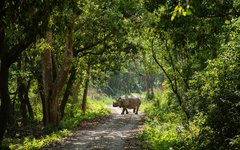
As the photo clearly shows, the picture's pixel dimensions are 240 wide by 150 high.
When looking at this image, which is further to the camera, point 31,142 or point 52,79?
point 52,79

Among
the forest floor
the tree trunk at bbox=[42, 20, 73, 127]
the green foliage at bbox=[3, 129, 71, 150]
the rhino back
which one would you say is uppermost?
the tree trunk at bbox=[42, 20, 73, 127]

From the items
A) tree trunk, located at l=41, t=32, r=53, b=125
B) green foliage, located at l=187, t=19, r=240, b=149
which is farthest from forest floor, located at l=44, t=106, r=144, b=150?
green foliage, located at l=187, t=19, r=240, b=149

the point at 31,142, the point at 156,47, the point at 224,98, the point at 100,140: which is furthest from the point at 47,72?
the point at 224,98

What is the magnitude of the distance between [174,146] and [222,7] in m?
4.46

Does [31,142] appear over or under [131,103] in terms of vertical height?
under

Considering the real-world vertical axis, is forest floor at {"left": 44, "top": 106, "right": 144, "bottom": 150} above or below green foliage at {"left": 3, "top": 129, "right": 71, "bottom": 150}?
below

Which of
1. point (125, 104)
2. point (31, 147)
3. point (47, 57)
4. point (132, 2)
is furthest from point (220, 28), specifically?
point (125, 104)

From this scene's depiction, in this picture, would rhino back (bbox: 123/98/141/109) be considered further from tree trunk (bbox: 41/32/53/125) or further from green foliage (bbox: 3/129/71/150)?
green foliage (bbox: 3/129/71/150)

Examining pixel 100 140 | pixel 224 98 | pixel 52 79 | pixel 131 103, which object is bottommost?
pixel 100 140

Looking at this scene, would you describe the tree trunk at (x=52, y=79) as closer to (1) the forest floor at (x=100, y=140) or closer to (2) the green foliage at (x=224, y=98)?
(1) the forest floor at (x=100, y=140)

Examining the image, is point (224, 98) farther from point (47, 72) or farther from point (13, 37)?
point (47, 72)

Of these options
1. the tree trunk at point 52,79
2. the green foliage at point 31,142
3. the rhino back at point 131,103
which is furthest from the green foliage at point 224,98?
the rhino back at point 131,103

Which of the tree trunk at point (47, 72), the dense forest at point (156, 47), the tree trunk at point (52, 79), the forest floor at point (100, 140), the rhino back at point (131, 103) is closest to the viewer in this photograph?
the dense forest at point (156, 47)

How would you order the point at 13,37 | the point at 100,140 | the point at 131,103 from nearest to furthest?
the point at 13,37 < the point at 100,140 < the point at 131,103
